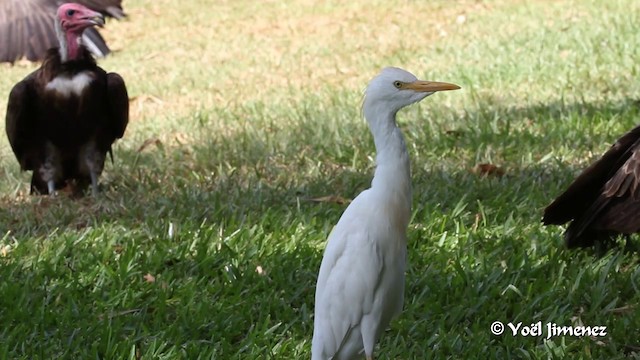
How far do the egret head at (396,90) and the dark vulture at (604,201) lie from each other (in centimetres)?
172

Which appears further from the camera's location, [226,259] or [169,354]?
[226,259]

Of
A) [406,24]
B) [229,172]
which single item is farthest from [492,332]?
[406,24]

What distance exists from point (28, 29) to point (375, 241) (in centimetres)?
643

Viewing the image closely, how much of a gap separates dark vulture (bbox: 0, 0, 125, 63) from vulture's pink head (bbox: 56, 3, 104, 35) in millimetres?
2333

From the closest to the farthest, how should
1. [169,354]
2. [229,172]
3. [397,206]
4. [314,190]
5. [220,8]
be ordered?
1. [397,206]
2. [169,354]
3. [314,190]
4. [229,172]
5. [220,8]

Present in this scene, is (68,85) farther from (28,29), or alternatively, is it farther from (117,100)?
(28,29)

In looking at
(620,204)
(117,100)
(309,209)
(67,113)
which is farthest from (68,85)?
(620,204)

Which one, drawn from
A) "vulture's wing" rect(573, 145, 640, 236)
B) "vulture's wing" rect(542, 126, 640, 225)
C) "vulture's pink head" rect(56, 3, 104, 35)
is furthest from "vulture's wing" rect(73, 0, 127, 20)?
"vulture's wing" rect(573, 145, 640, 236)

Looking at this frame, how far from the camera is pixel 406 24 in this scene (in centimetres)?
1234

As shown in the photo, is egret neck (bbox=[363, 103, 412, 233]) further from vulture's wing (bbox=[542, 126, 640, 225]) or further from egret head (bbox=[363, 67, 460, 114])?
vulture's wing (bbox=[542, 126, 640, 225])

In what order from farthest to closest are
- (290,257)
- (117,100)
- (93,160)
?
1. (93,160)
2. (117,100)
3. (290,257)

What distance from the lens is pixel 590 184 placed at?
4.83 metres

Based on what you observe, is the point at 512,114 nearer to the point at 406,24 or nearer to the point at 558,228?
the point at 558,228

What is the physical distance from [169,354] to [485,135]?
11.4 feet
